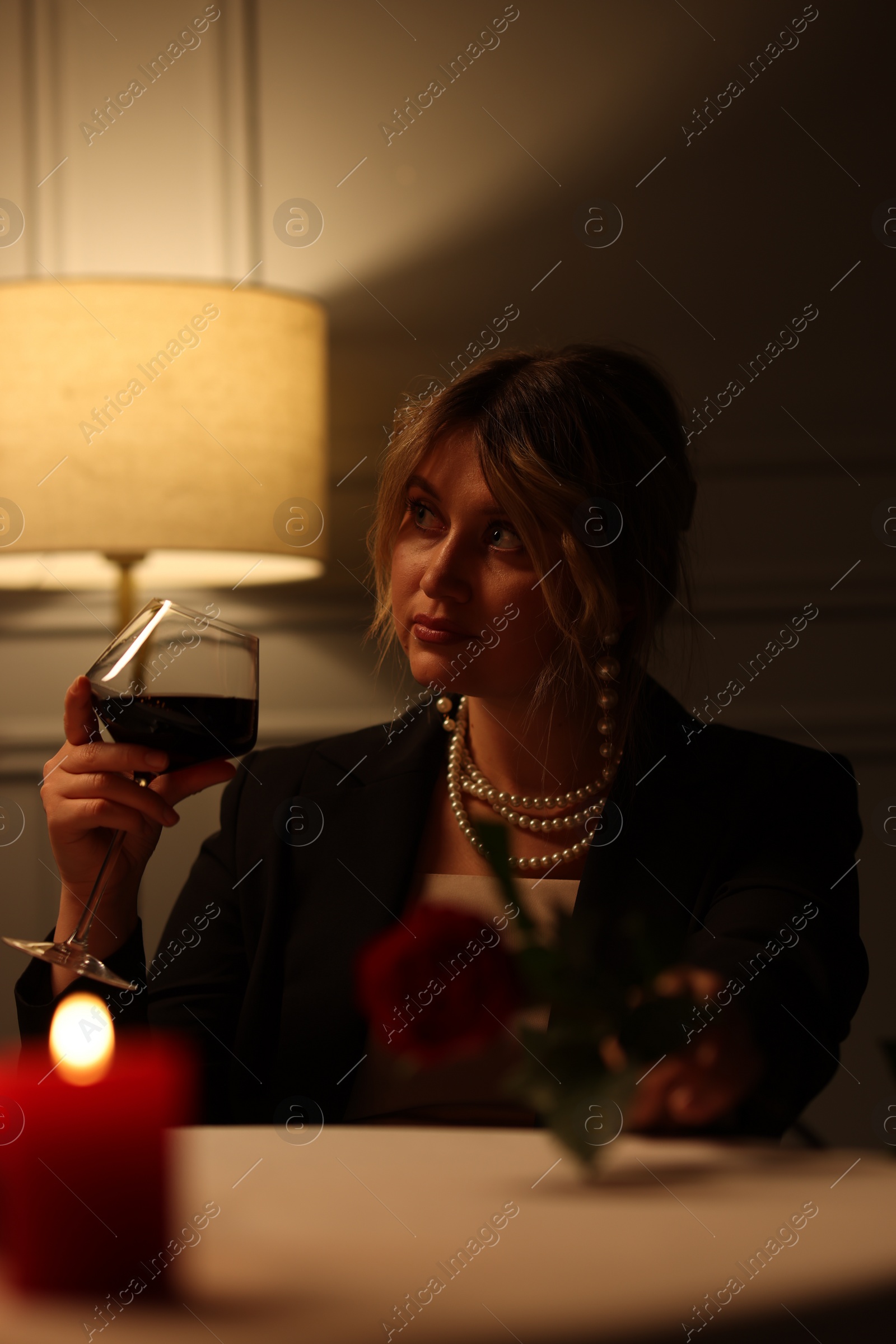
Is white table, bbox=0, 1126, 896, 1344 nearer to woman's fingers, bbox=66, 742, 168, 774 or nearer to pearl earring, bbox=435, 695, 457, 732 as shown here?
woman's fingers, bbox=66, 742, 168, 774

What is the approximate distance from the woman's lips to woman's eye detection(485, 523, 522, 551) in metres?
0.11

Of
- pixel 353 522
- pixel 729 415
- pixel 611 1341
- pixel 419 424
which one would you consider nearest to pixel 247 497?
pixel 419 424

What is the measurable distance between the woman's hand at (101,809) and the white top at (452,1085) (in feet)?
1.00

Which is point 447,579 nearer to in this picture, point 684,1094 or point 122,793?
point 122,793

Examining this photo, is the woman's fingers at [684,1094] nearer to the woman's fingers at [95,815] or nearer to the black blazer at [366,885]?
the black blazer at [366,885]

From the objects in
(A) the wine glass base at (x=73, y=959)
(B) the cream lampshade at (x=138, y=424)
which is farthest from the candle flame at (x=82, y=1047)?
(B) the cream lampshade at (x=138, y=424)

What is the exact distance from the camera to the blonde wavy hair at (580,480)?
133cm

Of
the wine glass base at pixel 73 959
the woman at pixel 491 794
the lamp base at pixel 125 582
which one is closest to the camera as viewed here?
the wine glass base at pixel 73 959

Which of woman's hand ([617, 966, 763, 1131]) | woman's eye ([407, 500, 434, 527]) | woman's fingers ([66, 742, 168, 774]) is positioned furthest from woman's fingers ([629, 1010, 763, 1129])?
woman's eye ([407, 500, 434, 527])

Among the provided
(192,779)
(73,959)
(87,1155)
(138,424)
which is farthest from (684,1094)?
(138,424)

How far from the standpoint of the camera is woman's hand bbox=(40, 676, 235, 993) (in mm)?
1115

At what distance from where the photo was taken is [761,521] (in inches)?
78.8

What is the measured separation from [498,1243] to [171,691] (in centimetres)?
65

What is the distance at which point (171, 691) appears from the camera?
1062 millimetres
